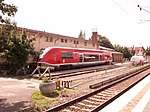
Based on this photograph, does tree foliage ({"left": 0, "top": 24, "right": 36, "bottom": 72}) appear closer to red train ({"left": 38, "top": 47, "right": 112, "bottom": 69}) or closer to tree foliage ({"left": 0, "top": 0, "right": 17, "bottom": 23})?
red train ({"left": 38, "top": 47, "right": 112, "bottom": 69})

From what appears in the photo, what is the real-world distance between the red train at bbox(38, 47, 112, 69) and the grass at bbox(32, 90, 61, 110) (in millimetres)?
13811

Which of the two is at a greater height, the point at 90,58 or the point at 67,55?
the point at 67,55

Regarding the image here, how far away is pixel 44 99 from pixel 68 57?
20.4 meters

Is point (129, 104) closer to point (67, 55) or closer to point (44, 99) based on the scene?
point (44, 99)

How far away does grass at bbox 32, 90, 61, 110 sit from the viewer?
12.6 m

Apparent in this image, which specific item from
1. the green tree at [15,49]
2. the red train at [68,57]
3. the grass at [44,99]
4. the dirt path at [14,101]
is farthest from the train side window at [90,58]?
the dirt path at [14,101]

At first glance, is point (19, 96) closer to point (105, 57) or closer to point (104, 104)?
point (104, 104)

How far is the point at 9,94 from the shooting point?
1524 cm

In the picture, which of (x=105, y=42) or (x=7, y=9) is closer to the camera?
(x=7, y=9)

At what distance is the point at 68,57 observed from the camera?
1361 inches

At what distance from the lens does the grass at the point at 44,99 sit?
12616 mm

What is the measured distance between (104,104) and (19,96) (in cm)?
543

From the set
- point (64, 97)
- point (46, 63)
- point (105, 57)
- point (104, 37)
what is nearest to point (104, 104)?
point (64, 97)

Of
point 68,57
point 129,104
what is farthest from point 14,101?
point 68,57
